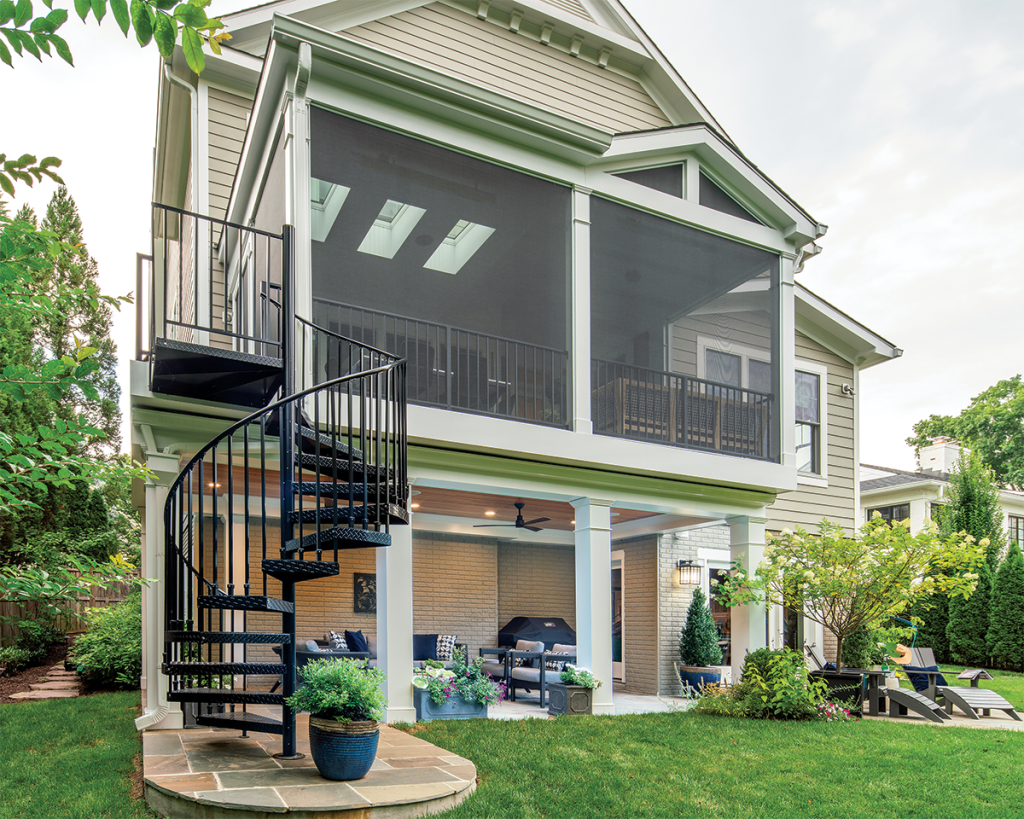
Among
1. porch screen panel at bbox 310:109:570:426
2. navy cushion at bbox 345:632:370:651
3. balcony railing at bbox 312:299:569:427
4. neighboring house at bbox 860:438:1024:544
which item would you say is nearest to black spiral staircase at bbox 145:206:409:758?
porch screen panel at bbox 310:109:570:426

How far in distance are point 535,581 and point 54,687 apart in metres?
6.18

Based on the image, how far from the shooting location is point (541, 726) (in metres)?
6.43

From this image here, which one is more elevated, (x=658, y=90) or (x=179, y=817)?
(x=658, y=90)

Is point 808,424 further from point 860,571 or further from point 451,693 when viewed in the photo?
point 451,693

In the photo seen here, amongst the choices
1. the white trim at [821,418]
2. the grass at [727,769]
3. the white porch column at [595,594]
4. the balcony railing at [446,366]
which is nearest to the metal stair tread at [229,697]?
the grass at [727,769]

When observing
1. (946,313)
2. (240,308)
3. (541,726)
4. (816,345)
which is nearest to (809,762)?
(541,726)

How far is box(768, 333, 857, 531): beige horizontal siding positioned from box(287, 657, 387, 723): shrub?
26.2 feet

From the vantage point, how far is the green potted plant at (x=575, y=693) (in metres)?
7.04

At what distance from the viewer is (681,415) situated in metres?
8.07

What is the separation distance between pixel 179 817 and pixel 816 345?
1011cm

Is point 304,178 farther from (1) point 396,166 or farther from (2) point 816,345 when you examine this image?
(2) point 816,345

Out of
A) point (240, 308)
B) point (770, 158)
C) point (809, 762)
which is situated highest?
point (770, 158)

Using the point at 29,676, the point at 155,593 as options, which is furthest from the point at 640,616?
the point at 29,676

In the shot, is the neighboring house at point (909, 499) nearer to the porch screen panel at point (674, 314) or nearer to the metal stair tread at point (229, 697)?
the porch screen panel at point (674, 314)
